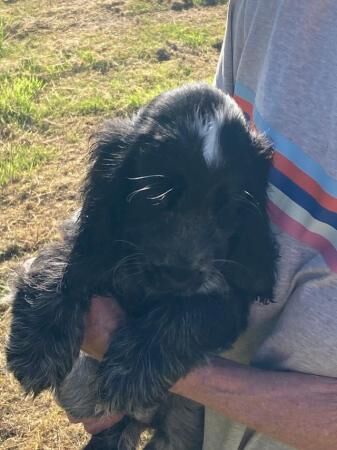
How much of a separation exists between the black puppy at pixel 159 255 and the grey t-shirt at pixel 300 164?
0.08 metres

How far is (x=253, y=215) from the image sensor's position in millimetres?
2637

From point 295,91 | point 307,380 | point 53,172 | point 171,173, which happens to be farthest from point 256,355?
point 53,172

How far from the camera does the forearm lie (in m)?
2.53

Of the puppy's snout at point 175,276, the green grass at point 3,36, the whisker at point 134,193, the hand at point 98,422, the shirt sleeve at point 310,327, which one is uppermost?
the whisker at point 134,193

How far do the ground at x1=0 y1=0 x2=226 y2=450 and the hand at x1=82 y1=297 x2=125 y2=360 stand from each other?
4.98ft

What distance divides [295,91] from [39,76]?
5.43 metres

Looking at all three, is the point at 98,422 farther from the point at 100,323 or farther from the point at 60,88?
the point at 60,88

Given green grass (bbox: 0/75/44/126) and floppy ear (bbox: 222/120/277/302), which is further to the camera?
green grass (bbox: 0/75/44/126)

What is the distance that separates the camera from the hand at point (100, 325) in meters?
2.80

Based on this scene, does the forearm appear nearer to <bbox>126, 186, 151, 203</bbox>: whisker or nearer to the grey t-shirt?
the grey t-shirt

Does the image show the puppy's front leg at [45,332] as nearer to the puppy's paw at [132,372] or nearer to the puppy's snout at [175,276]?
the puppy's paw at [132,372]

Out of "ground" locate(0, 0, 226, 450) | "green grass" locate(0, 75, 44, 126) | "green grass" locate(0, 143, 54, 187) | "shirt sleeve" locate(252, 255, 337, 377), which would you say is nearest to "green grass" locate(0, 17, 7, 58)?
"ground" locate(0, 0, 226, 450)

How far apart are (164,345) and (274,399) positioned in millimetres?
439

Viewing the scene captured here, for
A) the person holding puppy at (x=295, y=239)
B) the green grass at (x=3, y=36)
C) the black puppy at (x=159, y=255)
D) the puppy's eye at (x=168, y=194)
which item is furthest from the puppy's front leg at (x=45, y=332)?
the green grass at (x=3, y=36)
